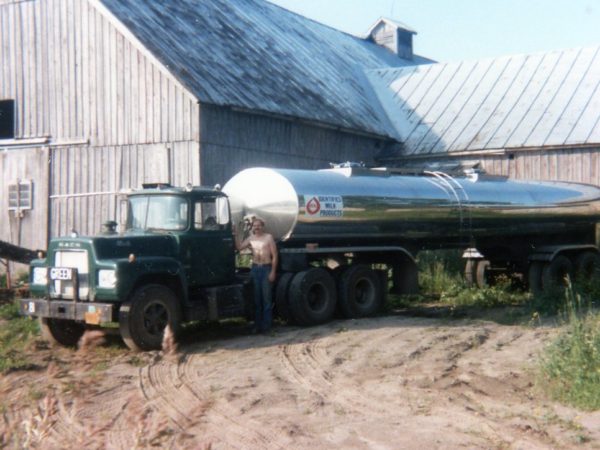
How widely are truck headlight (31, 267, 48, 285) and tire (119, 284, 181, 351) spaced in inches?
57.4

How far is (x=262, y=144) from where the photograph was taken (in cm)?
2077

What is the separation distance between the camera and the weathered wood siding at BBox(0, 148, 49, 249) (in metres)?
20.4

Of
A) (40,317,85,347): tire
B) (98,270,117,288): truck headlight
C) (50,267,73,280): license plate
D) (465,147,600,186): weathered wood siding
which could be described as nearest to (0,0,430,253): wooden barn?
(465,147,600,186): weathered wood siding

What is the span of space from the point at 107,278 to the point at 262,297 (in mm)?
2706

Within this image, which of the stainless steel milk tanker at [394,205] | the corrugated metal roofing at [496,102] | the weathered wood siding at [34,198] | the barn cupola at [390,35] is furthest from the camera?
the barn cupola at [390,35]

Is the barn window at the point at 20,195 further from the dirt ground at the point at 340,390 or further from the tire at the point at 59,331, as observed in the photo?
the dirt ground at the point at 340,390

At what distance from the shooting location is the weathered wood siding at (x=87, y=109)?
18.8 m

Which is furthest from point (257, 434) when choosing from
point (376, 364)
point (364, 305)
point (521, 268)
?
point (521, 268)

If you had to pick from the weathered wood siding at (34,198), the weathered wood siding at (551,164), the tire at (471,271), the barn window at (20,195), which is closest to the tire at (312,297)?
the tire at (471,271)

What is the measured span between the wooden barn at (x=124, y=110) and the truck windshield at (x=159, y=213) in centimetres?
548

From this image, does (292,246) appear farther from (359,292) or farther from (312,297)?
(359,292)

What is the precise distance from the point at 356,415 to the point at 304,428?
67 centimetres

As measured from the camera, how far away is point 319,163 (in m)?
23.0

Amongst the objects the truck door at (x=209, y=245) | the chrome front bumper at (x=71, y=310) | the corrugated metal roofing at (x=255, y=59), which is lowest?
the chrome front bumper at (x=71, y=310)
